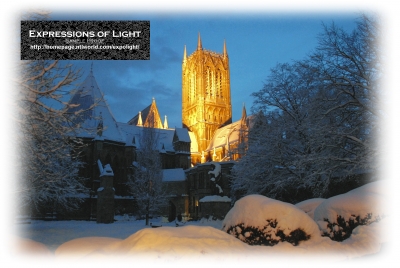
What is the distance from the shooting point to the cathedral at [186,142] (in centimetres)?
2527

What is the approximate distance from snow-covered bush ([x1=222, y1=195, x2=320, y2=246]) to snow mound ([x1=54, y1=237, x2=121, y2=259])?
339cm

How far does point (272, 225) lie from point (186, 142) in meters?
49.1

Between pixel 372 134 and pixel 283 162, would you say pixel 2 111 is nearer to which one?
pixel 372 134

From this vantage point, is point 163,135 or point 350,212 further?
point 163,135

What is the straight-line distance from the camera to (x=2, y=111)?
7.83 m

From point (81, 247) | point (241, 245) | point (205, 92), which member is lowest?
point (241, 245)

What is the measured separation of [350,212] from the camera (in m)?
9.12

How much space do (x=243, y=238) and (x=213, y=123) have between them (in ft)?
258

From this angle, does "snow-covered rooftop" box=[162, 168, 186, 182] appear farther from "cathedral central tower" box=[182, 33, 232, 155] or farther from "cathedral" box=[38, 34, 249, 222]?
"cathedral central tower" box=[182, 33, 232, 155]

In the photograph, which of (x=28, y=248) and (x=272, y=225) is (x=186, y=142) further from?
(x=28, y=248)

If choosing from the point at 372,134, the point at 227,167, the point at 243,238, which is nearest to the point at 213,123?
the point at 227,167

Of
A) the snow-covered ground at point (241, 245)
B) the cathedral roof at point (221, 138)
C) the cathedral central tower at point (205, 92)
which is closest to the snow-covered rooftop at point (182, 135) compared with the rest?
the cathedral roof at point (221, 138)

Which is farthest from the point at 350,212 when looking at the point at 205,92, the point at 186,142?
the point at 205,92

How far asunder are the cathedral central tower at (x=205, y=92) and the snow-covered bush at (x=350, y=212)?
2916 inches
